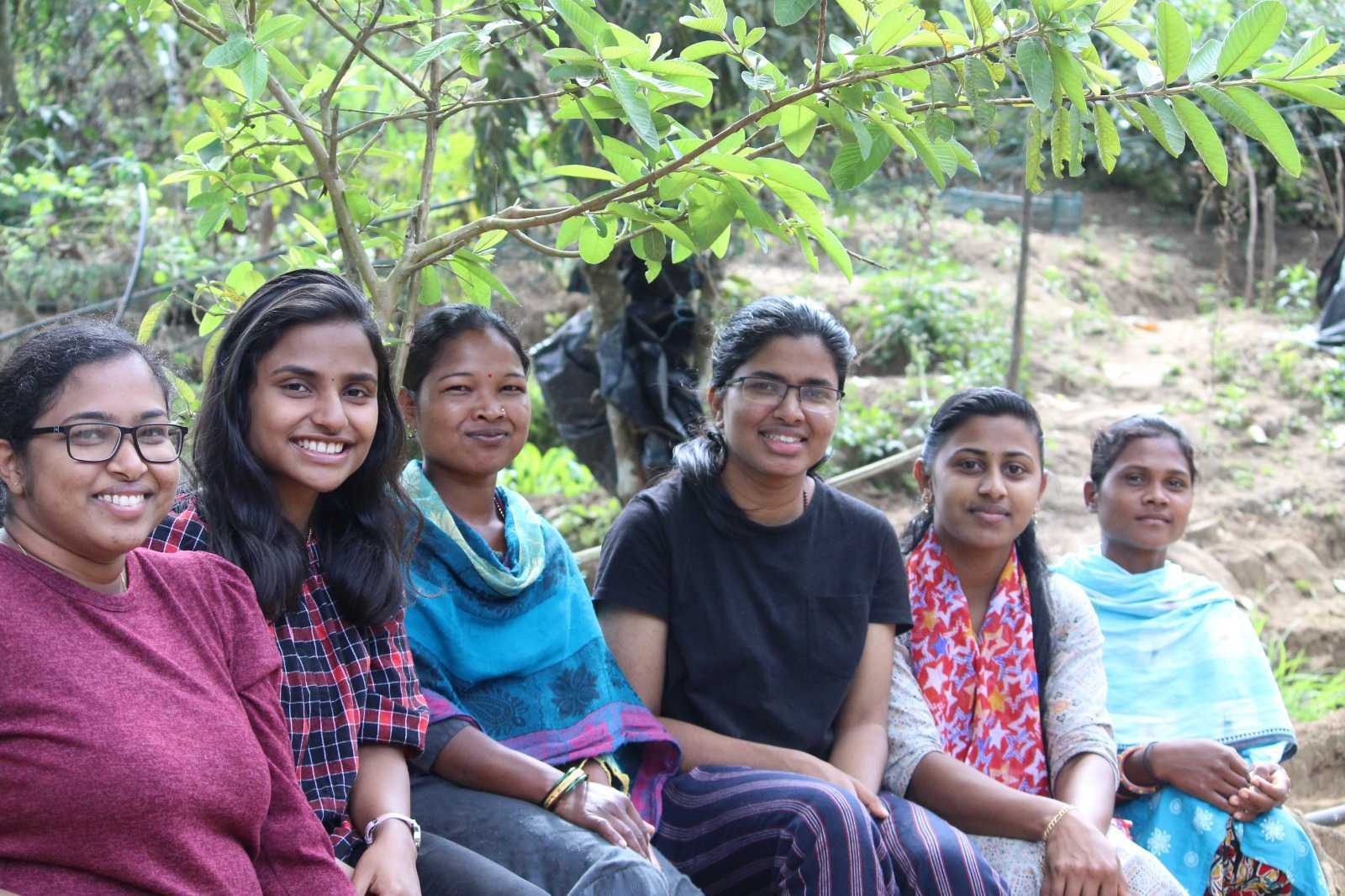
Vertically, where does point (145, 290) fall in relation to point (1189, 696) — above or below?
above

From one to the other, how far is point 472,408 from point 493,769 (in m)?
0.74

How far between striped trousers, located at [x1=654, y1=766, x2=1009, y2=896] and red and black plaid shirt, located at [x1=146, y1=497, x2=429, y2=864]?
26.2 inches

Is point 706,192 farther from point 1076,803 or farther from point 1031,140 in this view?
point 1076,803

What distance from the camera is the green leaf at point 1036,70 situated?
2.04 m

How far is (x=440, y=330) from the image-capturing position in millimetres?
2809

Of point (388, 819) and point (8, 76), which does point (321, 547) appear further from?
point (8, 76)

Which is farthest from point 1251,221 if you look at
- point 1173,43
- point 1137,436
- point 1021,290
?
point 1173,43

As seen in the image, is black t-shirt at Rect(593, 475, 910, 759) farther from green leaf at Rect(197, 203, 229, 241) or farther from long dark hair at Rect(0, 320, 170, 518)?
long dark hair at Rect(0, 320, 170, 518)

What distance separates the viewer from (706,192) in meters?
2.37

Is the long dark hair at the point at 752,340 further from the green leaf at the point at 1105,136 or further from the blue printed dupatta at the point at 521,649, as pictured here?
the green leaf at the point at 1105,136

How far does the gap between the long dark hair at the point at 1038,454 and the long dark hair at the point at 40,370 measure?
199cm

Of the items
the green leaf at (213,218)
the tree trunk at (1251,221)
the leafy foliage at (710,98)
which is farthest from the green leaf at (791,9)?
the tree trunk at (1251,221)

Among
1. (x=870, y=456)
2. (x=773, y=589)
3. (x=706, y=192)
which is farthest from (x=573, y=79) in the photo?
(x=870, y=456)

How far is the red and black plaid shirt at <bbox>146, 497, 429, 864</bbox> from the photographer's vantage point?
2.25 metres
